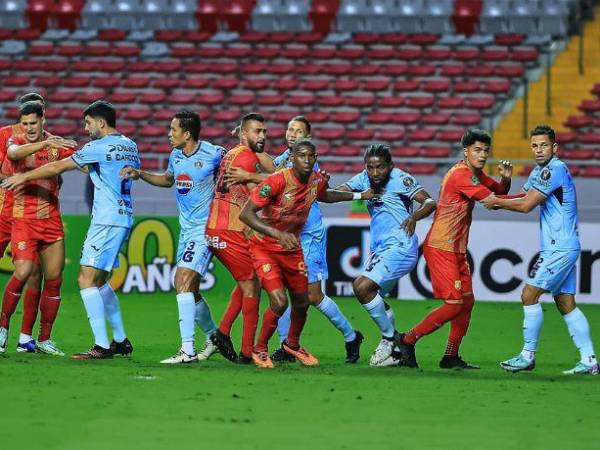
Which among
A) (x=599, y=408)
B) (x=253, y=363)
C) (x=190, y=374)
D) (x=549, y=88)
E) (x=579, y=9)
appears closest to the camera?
(x=599, y=408)

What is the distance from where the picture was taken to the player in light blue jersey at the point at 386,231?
1004 cm

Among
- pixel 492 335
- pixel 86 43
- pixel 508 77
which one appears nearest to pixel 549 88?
pixel 508 77

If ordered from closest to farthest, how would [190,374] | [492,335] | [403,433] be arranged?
[403,433] → [190,374] → [492,335]

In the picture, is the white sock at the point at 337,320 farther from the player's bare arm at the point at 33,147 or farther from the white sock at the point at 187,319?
the player's bare arm at the point at 33,147

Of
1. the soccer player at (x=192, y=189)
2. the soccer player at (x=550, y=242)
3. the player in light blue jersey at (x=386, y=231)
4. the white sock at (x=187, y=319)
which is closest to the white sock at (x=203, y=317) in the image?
the soccer player at (x=192, y=189)

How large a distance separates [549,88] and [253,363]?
15.6 m

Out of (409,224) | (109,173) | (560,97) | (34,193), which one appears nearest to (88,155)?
(109,173)

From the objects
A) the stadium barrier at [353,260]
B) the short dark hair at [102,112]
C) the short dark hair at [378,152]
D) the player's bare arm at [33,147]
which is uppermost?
the short dark hair at [102,112]

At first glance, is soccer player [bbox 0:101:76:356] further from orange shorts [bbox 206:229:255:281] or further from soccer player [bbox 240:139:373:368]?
soccer player [bbox 240:139:373:368]

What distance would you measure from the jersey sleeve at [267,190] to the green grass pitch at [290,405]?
123cm

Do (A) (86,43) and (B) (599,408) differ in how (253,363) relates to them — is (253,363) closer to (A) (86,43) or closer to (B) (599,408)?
(B) (599,408)

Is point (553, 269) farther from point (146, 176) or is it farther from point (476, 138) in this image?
point (146, 176)

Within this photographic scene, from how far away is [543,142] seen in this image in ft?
31.6

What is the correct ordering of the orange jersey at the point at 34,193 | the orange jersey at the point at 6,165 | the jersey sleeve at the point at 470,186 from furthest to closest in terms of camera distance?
the orange jersey at the point at 6,165, the orange jersey at the point at 34,193, the jersey sleeve at the point at 470,186
